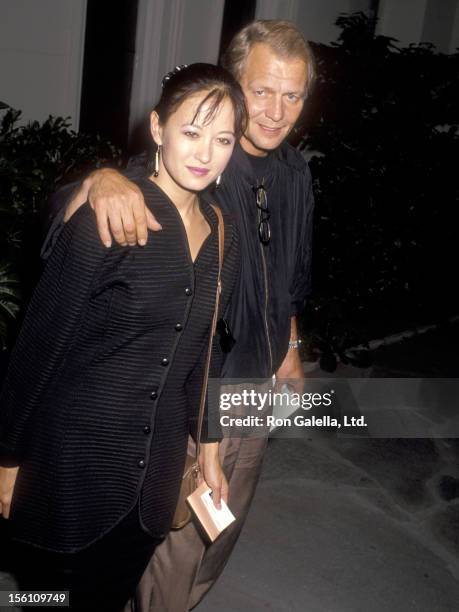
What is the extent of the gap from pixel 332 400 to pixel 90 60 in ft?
11.4

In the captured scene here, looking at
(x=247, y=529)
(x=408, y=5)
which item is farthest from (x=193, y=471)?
(x=408, y=5)

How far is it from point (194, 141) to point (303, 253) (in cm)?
83

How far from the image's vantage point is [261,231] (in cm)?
195

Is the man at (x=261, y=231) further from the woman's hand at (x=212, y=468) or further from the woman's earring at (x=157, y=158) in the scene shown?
the woman's earring at (x=157, y=158)

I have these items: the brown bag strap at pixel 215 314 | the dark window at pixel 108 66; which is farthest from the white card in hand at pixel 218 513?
the dark window at pixel 108 66

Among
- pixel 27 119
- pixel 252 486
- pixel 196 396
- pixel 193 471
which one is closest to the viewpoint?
pixel 196 396

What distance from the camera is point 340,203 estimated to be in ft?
17.1

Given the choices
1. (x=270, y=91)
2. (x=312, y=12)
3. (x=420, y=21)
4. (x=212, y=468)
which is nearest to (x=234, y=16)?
(x=312, y=12)

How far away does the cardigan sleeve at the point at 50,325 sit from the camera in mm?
1297

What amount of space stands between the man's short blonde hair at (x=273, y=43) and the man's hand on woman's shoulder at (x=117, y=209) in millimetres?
721

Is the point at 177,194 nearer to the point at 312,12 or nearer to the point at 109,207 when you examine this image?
the point at 109,207

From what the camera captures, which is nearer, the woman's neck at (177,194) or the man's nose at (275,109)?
the woman's neck at (177,194)

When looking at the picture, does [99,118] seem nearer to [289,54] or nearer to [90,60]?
[90,60]

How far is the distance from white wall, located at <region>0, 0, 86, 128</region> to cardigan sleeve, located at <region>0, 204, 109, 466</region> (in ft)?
11.8
